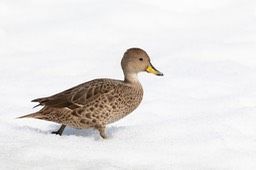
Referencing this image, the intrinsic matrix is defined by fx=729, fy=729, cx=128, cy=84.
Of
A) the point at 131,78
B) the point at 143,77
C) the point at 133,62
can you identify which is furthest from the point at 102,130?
the point at 143,77

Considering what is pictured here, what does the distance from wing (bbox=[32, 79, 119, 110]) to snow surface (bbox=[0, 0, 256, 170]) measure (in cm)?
32

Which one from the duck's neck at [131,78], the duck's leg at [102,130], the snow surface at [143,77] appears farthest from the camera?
the duck's neck at [131,78]

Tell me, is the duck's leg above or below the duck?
below

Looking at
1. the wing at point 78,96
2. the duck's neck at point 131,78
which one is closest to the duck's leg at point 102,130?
the wing at point 78,96

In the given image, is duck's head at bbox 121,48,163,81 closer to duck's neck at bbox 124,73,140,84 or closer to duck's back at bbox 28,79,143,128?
duck's neck at bbox 124,73,140,84

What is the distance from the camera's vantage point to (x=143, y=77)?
10969 millimetres

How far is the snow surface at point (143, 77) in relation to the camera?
21.8 feet

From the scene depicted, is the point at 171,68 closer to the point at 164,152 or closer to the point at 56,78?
the point at 56,78

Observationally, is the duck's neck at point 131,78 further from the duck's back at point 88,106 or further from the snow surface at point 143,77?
the snow surface at point 143,77

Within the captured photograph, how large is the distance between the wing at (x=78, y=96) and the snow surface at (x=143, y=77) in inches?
12.7

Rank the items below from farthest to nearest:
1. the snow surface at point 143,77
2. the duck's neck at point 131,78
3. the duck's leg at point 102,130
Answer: the duck's neck at point 131,78
the duck's leg at point 102,130
the snow surface at point 143,77

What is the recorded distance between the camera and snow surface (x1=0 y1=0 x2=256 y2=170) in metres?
6.65

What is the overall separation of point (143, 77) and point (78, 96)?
12.1 ft

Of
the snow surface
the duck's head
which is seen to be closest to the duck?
the snow surface
